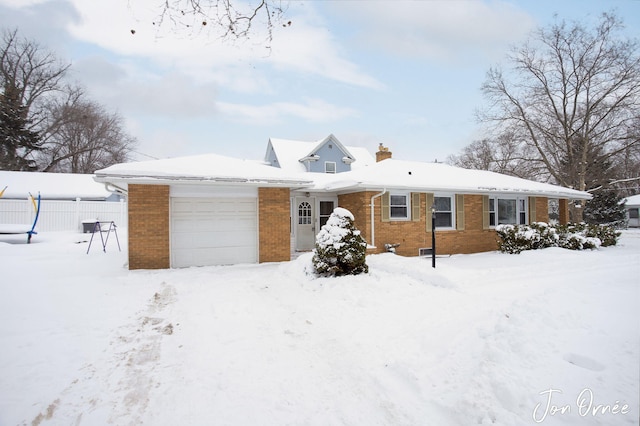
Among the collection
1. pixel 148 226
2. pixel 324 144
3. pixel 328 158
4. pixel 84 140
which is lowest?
pixel 148 226

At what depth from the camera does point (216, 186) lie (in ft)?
33.2

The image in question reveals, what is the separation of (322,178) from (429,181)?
454 cm

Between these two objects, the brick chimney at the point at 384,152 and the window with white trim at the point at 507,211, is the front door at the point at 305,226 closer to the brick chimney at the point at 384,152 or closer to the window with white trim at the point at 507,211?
the brick chimney at the point at 384,152

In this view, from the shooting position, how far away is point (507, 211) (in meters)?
14.8

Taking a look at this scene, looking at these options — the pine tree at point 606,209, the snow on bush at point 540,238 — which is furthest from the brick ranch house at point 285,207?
the pine tree at point 606,209

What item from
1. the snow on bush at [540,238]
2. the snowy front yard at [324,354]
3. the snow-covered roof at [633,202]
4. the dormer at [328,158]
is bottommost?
the snowy front yard at [324,354]

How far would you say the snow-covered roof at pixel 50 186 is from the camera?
21.1m

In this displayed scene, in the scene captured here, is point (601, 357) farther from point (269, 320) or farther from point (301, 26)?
point (301, 26)

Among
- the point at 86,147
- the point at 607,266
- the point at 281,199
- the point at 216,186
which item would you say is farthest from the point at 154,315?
the point at 86,147

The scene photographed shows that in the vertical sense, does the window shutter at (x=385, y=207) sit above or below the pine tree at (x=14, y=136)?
below

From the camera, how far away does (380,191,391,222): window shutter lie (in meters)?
12.2

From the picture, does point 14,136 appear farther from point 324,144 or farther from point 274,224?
point 274,224

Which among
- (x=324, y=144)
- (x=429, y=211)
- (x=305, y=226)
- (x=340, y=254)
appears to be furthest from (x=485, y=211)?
(x=324, y=144)

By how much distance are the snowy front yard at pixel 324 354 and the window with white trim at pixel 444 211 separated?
6137 millimetres
